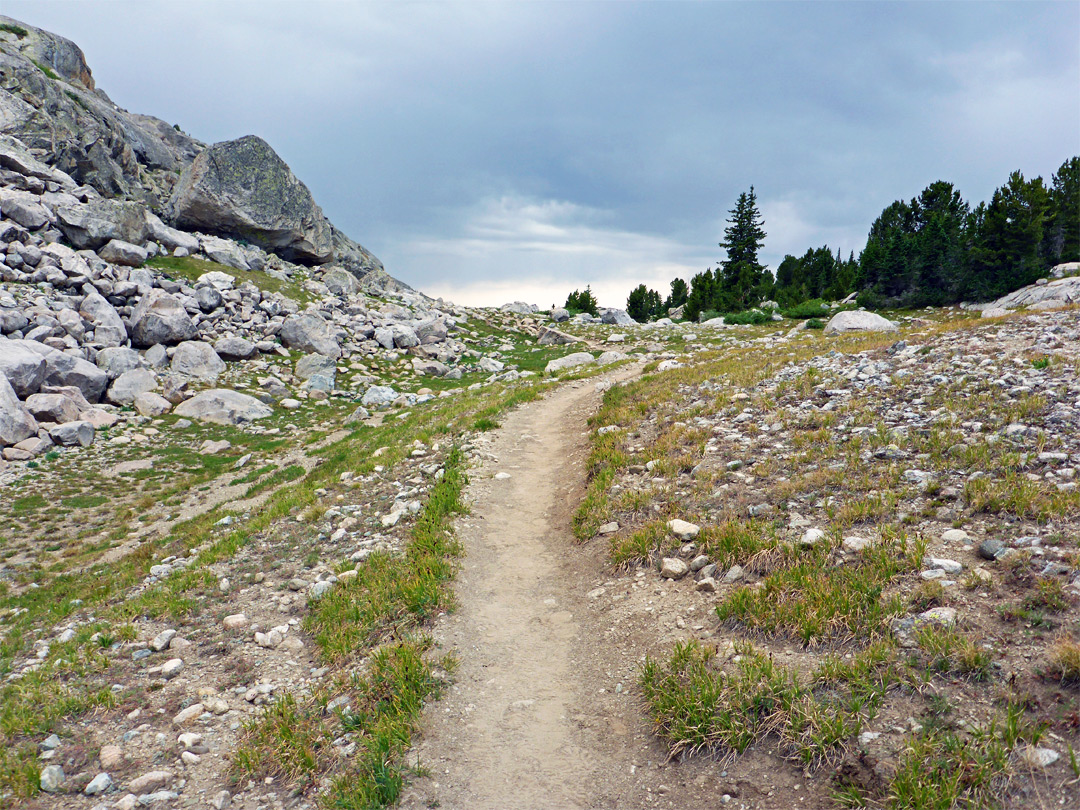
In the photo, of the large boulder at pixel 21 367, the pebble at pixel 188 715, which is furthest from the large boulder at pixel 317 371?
the pebble at pixel 188 715

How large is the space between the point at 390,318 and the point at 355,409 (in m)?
20.9

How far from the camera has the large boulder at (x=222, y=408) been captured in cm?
2833

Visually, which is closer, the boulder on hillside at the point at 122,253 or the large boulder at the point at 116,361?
the large boulder at the point at 116,361

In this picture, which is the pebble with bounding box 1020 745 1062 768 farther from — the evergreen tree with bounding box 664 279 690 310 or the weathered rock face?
the evergreen tree with bounding box 664 279 690 310

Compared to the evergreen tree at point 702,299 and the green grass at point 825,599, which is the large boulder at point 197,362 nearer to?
the green grass at point 825,599

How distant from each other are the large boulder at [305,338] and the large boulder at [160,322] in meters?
5.64

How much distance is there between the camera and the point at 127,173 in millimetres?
55906

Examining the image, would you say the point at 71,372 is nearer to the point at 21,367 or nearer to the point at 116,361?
the point at 21,367

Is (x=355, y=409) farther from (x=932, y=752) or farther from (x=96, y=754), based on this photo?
(x=932, y=752)

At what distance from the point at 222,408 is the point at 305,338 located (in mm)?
11443

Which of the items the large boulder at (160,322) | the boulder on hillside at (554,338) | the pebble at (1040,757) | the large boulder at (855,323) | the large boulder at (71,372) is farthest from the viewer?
the boulder on hillside at (554,338)

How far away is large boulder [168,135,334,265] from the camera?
49.9m

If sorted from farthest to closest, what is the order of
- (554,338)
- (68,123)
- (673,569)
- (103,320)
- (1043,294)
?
(554,338), (68,123), (1043,294), (103,320), (673,569)

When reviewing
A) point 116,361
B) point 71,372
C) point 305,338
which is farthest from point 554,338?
point 71,372
